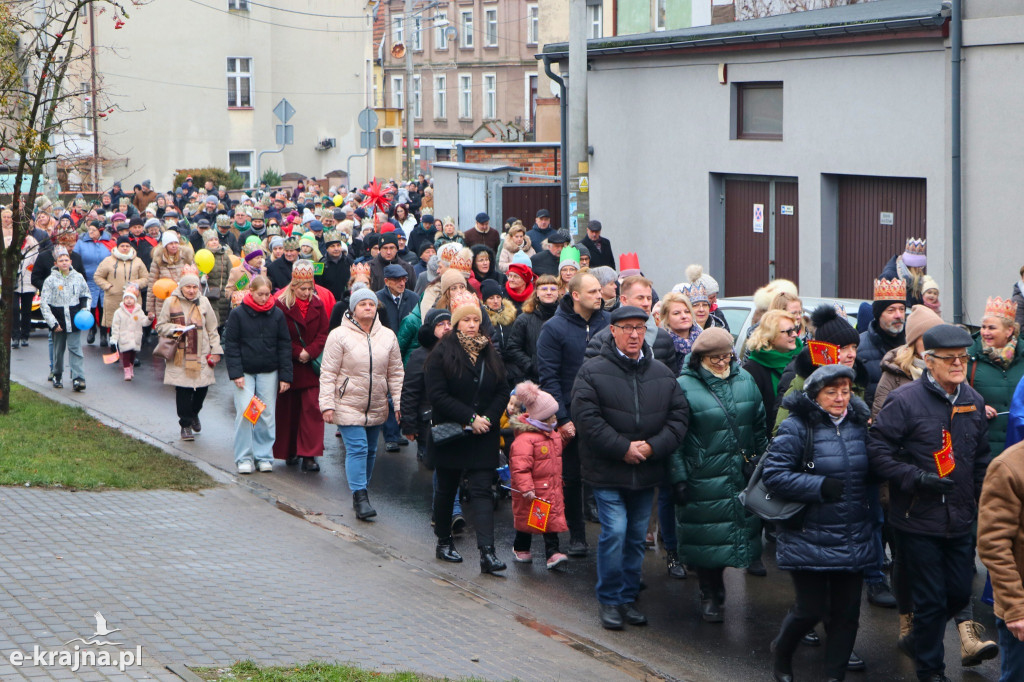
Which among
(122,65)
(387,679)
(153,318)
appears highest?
(122,65)

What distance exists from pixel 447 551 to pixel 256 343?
3309 mm

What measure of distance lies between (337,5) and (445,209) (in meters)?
30.9

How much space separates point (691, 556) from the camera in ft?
24.9

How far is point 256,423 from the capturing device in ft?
38.2

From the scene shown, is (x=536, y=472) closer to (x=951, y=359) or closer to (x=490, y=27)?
(x=951, y=359)

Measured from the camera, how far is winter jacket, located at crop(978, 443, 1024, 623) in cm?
533

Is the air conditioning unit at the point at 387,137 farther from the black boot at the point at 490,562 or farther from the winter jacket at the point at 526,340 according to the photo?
the black boot at the point at 490,562

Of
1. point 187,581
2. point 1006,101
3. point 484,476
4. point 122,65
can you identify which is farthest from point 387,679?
point 122,65

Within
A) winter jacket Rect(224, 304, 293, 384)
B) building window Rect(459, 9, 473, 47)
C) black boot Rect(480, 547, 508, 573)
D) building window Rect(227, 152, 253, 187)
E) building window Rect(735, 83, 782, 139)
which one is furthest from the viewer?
building window Rect(459, 9, 473, 47)

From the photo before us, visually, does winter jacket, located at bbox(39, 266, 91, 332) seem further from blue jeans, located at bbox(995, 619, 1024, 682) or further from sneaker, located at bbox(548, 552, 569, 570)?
blue jeans, located at bbox(995, 619, 1024, 682)

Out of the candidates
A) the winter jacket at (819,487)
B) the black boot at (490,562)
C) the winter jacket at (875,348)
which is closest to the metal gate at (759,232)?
the winter jacket at (875,348)

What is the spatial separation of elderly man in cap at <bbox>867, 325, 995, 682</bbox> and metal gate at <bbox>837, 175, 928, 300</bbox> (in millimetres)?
9084

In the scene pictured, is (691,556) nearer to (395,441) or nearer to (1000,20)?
(395,441)

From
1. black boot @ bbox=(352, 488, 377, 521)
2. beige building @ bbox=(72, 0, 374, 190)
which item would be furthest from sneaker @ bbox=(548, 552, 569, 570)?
beige building @ bbox=(72, 0, 374, 190)
